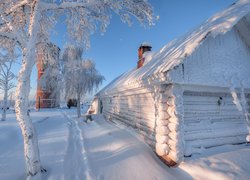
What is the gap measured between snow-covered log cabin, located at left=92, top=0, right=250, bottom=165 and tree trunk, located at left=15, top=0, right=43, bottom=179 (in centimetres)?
348

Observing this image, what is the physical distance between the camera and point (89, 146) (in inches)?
269

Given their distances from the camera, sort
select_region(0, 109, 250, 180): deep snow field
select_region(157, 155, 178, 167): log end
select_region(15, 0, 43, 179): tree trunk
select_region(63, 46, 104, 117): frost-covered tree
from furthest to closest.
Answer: select_region(63, 46, 104, 117): frost-covered tree
select_region(157, 155, 178, 167): log end
select_region(15, 0, 43, 179): tree trunk
select_region(0, 109, 250, 180): deep snow field

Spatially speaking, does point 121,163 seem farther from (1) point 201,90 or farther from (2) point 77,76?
(2) point 77,76

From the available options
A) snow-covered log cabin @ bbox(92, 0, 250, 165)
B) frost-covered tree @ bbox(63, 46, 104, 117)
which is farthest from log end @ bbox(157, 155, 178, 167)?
frost-covered tree @ bbox(63, 46, 104, 117)

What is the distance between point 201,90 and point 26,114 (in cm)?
523

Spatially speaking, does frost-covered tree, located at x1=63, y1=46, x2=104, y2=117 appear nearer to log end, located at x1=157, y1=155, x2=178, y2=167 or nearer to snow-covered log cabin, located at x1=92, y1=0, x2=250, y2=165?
snow-covered log cabin, located at x1=92, y1=0, x2=250, y2=165

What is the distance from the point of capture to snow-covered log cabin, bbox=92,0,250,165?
16.8 feet

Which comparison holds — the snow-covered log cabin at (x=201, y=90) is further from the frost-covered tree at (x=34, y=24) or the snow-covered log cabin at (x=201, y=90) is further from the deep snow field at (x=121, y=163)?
the frost-covered tree at (x=34, y=24)

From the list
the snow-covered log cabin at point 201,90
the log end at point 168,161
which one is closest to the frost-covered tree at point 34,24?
the snow-covered log cabin at point 201,90

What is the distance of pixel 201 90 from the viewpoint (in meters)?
5.82

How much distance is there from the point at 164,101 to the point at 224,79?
7.03 feet

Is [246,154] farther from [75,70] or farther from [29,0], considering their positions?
[75,70]

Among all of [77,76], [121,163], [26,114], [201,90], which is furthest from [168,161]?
[77,76]

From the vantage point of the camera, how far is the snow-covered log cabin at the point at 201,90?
5.12 metres
